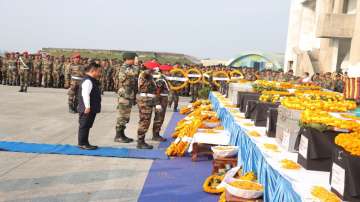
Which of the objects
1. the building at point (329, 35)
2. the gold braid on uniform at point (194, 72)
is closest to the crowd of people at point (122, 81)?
the gold braid on uniform at point (194, 72)

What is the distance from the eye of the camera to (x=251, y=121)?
25.2 feet

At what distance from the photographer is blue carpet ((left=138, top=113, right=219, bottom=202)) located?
5.70 metres

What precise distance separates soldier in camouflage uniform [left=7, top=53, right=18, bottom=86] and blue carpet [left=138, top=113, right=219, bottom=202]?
53.3 feet

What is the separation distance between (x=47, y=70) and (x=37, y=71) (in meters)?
0.58

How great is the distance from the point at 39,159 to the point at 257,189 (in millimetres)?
4314

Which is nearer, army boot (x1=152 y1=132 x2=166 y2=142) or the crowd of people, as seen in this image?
the crowd of people

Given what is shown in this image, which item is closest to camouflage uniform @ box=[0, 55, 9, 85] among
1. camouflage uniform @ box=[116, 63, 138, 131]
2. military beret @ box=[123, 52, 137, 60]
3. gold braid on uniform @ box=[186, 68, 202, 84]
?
gold braid on uniform @ box=[186, 68, 202, 84]

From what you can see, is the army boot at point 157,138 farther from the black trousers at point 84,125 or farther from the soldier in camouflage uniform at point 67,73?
the soldier in camouflage uniform at point 67,73

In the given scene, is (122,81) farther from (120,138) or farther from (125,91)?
(120,138)

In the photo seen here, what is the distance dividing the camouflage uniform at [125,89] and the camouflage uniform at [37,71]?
15.0m

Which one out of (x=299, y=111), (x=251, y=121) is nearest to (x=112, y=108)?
(x=251, y=121)

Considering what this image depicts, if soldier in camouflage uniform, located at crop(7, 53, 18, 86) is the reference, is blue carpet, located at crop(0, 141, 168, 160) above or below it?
below

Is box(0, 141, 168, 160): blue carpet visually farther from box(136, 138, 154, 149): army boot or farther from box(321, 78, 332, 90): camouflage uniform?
box(321, 78, 332, 90): camouflage uniform

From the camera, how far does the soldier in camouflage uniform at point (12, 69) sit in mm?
21594
